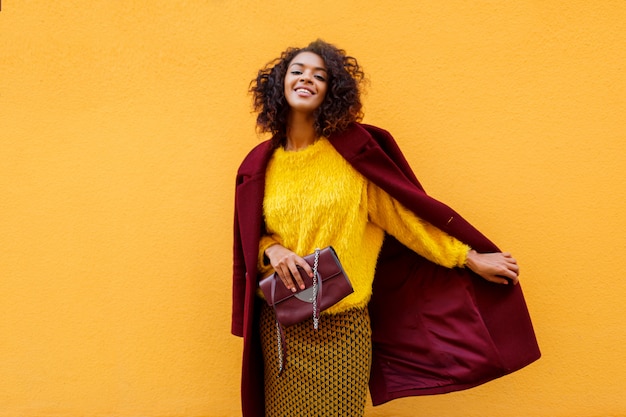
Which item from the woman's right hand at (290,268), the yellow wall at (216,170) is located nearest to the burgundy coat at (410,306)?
the woman's right hand at (290,268)

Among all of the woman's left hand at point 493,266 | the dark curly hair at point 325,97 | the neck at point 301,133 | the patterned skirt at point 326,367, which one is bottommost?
the patterned skirt at point 326,367

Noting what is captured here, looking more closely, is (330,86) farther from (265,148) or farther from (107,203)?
(107,203)

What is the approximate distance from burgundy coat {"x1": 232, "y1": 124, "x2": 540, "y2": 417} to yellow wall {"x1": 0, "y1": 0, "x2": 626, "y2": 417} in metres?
0.45

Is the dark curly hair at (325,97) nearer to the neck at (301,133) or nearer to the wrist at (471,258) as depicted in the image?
the neck at (301,133)

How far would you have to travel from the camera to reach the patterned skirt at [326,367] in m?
1.63

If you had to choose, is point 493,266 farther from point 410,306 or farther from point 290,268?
point 290,268

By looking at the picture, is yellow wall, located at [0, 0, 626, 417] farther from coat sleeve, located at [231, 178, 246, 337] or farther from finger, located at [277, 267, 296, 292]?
finger, located at [277, 267, 296, 292]

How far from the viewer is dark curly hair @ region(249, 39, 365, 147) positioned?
166 centimetres

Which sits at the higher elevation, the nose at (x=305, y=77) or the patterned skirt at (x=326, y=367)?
the nose at (x=305, y=77)

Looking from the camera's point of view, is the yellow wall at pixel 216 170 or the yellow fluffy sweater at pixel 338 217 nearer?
the yellow fluffy sweater at pixel 338 217

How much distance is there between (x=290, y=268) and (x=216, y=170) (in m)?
0.82

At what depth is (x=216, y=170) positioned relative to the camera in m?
2.21

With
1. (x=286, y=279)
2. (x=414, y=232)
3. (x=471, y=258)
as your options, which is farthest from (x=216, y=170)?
(x=471, y=258)

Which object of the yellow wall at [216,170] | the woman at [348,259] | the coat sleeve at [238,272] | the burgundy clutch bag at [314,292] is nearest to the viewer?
the burgundy clutch bag at [314,292]
